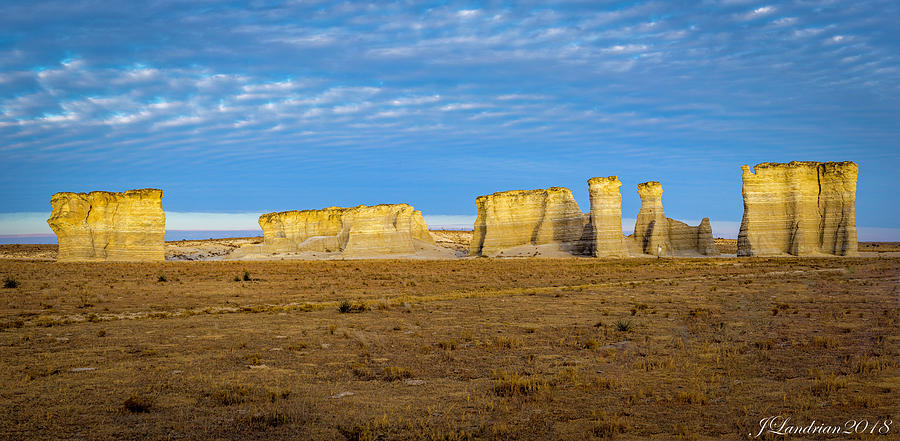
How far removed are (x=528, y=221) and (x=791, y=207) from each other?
26746 millimetres

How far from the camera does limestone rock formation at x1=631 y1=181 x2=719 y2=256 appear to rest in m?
61.4

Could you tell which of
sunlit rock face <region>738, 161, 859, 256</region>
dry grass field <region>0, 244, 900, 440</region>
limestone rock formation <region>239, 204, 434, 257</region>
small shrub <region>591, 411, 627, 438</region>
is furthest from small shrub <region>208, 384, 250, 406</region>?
limestone rock formation <region>239, 204, 434, 257</region>

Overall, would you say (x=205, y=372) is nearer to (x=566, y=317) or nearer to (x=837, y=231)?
(x=566, y=317)

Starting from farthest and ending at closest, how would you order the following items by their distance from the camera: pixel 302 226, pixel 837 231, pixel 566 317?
pixel 302 226, pixel 837 231, pixel 566 317

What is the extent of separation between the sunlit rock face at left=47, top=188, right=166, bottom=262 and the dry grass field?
133 ft

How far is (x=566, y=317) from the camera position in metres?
17.0

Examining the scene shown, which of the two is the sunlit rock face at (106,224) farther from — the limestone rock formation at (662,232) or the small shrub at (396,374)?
the small shrub at (396,374)

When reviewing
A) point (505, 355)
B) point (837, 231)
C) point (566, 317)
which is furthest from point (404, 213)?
point (505, 355)

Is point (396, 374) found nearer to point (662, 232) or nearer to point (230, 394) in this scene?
point (230, 394)

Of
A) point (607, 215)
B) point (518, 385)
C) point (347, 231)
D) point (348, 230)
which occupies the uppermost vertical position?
point (607, 215)

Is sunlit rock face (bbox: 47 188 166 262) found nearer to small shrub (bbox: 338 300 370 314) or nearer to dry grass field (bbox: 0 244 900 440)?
dry grass field (bbox: 0 244 900 440)

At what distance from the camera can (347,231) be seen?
249 ft

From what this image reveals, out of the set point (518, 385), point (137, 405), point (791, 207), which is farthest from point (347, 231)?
point (137, 405)

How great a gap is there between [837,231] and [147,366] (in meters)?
62.2
